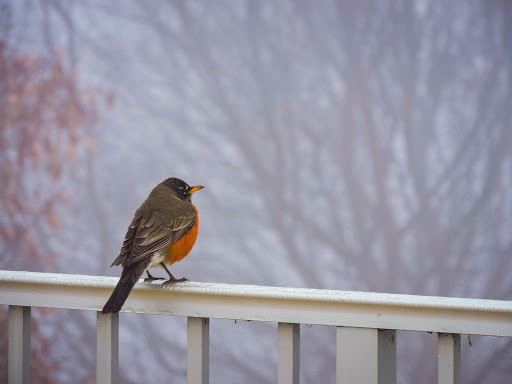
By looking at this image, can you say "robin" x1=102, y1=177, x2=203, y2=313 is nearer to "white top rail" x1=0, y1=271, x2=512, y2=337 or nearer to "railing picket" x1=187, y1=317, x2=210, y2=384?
"white top rail" x1=0, y1=271, x2=512, y2=337

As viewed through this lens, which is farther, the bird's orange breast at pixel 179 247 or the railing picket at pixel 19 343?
the bird's orange breast at pixel 179 247

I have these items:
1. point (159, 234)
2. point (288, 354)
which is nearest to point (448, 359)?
point (288, 354)

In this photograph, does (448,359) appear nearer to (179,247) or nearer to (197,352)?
(197,352)

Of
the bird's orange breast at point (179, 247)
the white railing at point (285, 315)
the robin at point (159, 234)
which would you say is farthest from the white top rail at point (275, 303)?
the bird's orange breast at point (179, 247)

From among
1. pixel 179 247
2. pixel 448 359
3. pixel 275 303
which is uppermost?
pixel 179 247

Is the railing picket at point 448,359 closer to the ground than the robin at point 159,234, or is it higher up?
closer to the ground

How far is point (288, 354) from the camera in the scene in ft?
4.69

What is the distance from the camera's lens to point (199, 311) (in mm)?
1496

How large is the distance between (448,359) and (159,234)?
3.30 ft

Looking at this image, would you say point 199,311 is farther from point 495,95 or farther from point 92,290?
point 495,95

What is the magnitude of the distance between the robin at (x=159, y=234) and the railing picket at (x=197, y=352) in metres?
0.25

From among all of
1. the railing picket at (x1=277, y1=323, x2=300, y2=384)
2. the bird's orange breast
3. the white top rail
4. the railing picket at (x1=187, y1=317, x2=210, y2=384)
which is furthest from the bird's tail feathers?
the bird's orange breast

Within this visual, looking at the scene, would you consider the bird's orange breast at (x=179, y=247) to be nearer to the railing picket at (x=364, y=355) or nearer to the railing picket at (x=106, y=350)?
the railing picket at (x=106, y=350)

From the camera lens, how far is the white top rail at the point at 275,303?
1.29m
